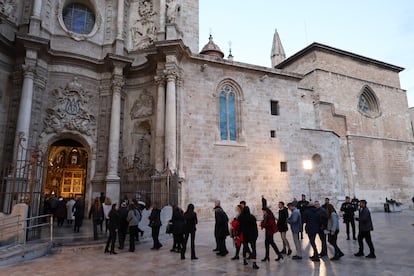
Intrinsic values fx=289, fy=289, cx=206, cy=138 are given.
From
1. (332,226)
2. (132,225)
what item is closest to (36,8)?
(132,225)

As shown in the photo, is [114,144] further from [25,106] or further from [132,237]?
[132,237]

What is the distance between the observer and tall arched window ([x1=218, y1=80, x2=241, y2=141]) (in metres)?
16.1

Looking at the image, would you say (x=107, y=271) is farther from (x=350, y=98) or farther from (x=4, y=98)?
(x=350, y=98)

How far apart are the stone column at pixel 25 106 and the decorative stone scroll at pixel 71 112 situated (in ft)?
3.91

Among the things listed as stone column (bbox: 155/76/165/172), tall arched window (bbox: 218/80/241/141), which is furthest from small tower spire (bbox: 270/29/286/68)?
stone column (bbox: 155/76/165/172)

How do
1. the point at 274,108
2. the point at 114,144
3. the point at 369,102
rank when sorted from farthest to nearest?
the point at 369,102 → the point at 274,108 → the point at 114,144

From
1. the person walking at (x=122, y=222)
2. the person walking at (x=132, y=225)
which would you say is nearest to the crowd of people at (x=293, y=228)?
the person walking at (x=132, y=225)

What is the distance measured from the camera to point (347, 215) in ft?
30.6

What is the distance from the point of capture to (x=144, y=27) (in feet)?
56.9

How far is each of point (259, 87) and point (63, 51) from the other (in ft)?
36.0

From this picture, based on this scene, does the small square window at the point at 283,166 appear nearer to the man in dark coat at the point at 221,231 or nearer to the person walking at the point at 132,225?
the man in dark coat at the point at 221,231

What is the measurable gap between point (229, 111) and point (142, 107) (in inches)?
192

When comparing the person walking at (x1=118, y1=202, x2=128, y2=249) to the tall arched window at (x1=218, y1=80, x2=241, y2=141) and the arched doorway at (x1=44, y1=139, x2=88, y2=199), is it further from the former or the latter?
the arched doorway at (x1=44, y1=139, x2=88, y2=199)

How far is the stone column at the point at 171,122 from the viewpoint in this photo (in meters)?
13.7
